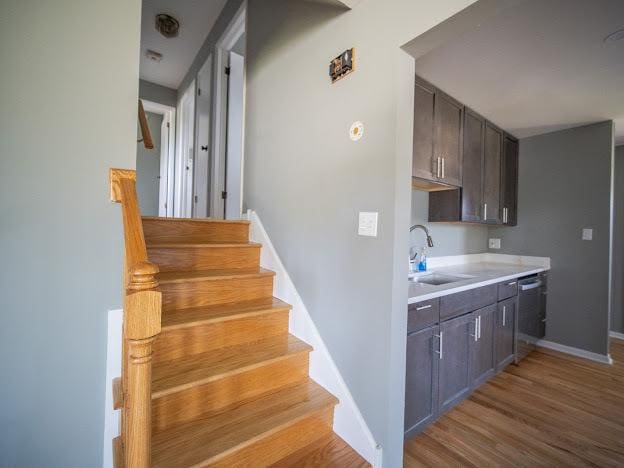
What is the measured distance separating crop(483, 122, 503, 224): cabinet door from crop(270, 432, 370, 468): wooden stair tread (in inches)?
93.9

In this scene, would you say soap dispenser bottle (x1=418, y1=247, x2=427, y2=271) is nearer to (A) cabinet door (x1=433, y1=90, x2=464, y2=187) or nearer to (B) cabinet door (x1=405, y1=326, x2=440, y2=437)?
(A) cabinet door (x1=433, y1=90, x2=464, y2=187)

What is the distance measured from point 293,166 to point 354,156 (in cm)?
56

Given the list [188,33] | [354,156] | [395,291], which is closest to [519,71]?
[354,156]

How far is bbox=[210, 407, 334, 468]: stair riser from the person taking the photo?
1154 mm

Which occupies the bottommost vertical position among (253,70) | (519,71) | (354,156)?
(354,156)

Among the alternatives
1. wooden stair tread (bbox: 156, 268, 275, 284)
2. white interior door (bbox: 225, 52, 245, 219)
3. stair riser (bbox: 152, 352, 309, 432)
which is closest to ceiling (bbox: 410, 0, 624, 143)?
wooden stair tread (bbox: 156, 268, 275, 284)

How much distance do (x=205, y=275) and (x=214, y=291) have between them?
111mm

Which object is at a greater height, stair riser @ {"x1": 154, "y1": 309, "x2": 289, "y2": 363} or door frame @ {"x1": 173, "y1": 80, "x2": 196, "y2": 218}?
door frame @ {"x1": 173, "y1": 80, "x2": 196, "y2": 218}

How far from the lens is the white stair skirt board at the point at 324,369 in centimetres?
132

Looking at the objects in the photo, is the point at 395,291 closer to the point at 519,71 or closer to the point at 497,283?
the point at 497,283

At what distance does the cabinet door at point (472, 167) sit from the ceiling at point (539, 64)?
133 mm

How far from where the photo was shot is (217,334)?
1496mm

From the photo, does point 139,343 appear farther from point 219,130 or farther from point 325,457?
point 219,130

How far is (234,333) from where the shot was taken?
61.0 inches
